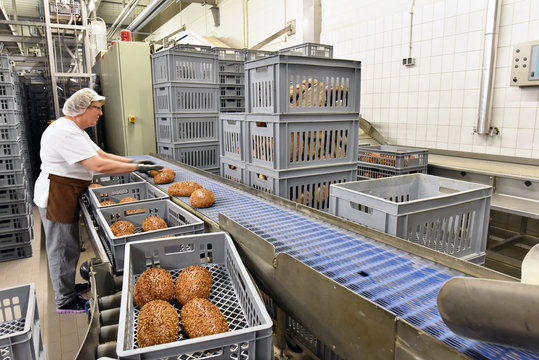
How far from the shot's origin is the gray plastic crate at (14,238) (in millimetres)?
3688

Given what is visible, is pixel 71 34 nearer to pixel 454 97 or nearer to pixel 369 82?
pixel 369 82

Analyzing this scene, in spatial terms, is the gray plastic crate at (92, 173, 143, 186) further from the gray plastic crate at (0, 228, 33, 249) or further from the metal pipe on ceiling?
the metal pipe on ceiling

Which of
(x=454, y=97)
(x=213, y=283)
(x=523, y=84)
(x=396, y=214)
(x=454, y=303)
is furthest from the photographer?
(x=454, y=97)

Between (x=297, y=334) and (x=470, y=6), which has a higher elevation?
(x=470, y=6)

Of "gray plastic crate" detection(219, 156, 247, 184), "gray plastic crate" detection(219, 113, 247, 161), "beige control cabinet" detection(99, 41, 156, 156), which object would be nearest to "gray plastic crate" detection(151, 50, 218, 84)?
"beige control cabinet" detection(99, 41, 156, 156)

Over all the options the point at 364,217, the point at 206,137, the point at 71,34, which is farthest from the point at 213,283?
the point at 71,34

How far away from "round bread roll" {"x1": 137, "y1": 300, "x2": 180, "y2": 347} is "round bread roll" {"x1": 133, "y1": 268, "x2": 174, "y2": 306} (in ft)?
0.26

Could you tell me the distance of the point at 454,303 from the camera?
510 mm

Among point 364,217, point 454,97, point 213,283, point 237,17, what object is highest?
point 237,17

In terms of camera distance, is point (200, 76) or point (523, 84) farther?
point (200, 76)

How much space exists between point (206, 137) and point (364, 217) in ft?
9.64

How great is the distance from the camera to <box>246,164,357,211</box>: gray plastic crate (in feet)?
7.51

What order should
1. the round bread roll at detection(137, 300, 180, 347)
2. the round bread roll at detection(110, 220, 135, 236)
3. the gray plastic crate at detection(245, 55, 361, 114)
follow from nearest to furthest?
the round bread roll at detection(137, 300, 180, 347) < the round bread roll at detection(110, 220, 135, 236) < the gray plastic crate at detection(245, 55, 361, 114)

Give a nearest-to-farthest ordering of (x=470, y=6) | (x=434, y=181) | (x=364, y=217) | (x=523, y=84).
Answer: (x=364, y=217) → (x=434, y=181) → (x=523, y=84) → (x=470, y=6)
